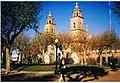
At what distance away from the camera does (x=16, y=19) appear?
739 inches

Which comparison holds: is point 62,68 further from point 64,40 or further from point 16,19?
point 16,19

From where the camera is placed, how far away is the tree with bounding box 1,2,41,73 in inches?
705

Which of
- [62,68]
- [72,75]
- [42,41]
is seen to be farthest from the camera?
[42,41]

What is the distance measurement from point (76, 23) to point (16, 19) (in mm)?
3125

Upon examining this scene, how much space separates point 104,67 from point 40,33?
387cm

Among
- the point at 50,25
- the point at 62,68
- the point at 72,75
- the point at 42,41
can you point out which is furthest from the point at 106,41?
the point at 62,68

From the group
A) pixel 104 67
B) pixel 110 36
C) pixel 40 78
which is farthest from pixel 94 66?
pixel 40 78

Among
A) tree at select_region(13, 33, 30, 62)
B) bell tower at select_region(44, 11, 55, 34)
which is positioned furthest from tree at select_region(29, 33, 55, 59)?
tree at select_region(13, 33, 30, 62)

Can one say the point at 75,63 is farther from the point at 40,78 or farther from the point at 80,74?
the point at 40,78

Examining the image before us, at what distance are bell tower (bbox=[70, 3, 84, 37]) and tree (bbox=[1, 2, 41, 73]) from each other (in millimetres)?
1834

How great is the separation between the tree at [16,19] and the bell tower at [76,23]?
1.83m

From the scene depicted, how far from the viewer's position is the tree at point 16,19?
1791 cm

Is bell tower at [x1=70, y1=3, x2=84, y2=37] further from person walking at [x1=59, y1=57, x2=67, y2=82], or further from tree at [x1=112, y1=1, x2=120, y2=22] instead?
person walking at [x1=59, y1=57, x2=67, y2=82]

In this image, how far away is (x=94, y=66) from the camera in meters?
19.3
